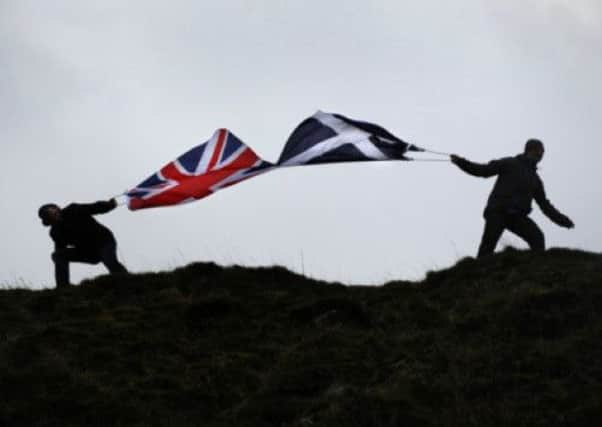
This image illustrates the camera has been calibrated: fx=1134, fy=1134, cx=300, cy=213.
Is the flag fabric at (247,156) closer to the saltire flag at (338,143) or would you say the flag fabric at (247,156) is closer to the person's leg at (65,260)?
the saltire flag at (338,143)

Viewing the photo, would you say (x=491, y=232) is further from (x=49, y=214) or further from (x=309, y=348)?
(x=49, y=214)

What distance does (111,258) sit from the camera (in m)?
19.2

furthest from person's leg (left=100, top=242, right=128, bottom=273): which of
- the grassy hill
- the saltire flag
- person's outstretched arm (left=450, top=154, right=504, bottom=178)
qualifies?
person's outstretched arm (left=450, top=154, right=504, bottom=178)

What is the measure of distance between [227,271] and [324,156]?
97.7 inches

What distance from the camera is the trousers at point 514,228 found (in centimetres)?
1839

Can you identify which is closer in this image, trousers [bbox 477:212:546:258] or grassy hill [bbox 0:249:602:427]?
grassy hill [bbox 0:249:602:427]

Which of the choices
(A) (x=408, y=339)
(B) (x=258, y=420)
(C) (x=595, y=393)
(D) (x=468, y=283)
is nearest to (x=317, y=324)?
(A) (x=408, y=339)

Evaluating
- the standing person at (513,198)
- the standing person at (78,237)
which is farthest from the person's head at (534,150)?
the standing person at (78,237)

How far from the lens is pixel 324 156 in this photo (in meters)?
18.8

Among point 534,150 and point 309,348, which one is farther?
point 534,150

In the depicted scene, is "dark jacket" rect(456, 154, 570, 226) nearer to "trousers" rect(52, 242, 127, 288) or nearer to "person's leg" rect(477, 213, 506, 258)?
"person's leg" rect(477, 213, 506, 258)

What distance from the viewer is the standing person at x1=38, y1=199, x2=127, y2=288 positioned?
19031mm

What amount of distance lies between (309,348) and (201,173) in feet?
17.9

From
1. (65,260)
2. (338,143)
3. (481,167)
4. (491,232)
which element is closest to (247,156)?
(338,143)
